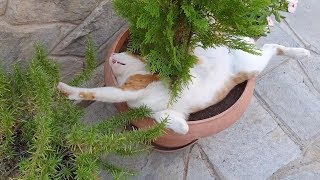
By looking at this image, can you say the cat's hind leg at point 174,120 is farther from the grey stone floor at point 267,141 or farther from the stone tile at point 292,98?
the stone tile at point 292,98

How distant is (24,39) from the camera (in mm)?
1896

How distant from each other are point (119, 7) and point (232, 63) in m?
0.48

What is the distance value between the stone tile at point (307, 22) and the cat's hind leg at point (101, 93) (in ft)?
4.09

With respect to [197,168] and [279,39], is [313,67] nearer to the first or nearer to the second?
[279,39]

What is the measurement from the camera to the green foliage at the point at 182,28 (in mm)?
1510

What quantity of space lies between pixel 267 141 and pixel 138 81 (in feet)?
2.70

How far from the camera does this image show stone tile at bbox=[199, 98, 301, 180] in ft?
7.32

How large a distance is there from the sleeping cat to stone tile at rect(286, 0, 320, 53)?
0.80m

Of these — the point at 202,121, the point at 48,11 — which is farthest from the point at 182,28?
the point at 48,11

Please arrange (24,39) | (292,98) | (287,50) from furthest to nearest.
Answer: (292,98) → (287,50) → (24,39)

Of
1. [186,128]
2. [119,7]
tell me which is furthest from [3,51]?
[186,128]

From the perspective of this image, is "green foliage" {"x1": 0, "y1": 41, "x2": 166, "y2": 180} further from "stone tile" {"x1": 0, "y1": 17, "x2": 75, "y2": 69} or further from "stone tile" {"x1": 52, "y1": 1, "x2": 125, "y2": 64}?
"stone tile" {"x1": 52, "y1": 1, "x2": 125, "y2": 64}

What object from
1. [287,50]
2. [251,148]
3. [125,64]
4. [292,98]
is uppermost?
[287,50]

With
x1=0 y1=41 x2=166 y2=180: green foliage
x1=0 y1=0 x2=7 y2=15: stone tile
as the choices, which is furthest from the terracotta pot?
x1=0 y1=0 x2=7 y2=15: stone tile
